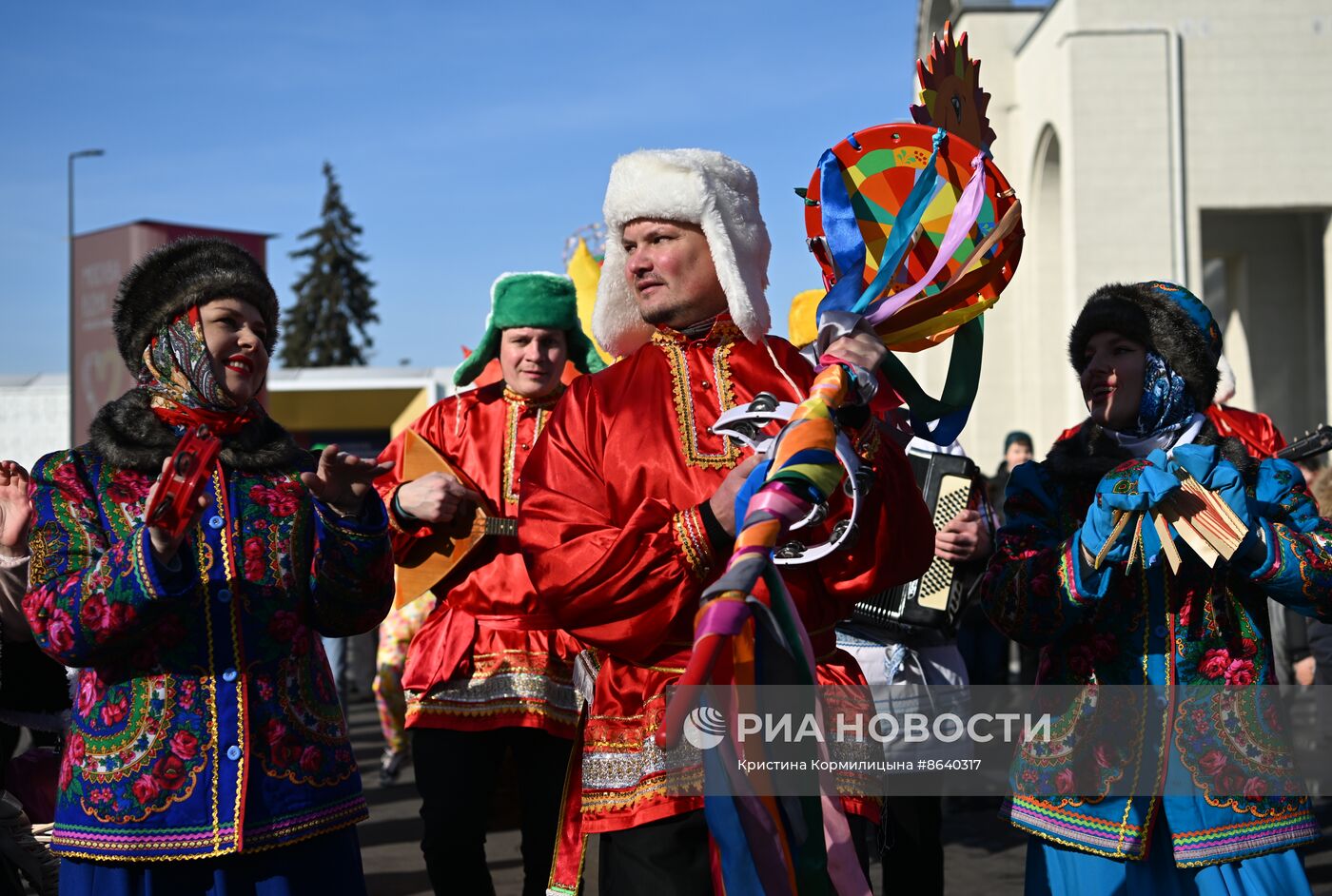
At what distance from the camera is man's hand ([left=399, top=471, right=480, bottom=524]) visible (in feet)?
15.1

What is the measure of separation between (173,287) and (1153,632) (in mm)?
2444

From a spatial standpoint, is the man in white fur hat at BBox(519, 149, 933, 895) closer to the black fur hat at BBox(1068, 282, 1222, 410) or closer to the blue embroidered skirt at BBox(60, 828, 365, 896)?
the blue embroidered skirt at BBox(60, 828, 365, 896)

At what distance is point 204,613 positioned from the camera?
321cm

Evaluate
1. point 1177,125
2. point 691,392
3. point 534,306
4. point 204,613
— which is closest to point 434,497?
point 534,306

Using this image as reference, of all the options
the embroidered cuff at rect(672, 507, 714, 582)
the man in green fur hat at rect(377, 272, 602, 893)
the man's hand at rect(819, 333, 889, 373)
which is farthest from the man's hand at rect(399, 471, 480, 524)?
the man's hand at rect(819, 333, 889, 373)

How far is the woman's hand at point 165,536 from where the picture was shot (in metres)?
3.02

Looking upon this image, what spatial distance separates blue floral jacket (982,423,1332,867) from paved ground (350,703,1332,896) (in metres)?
2.30

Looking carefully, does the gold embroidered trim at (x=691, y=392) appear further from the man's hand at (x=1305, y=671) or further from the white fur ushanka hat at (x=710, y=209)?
the man's hand at (x=1305, y=671)

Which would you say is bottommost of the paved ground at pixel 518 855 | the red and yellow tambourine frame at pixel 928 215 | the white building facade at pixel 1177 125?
the paved ground at pixel 518 855

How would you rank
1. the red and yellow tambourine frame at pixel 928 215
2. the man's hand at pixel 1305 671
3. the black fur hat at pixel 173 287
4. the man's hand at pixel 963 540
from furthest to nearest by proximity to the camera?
the man's hand at pixel 1305 671 < the man's hand at pixel 963 540 < the black fur hat at pixel 173 287 < the red and yellow tambourine frame at pixel 928 215

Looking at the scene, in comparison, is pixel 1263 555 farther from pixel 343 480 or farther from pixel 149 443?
pixel 149 443

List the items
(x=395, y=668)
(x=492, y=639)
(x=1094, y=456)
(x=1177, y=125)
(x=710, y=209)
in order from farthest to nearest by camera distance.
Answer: (x=1177, y=125), (x=395, y=668), (x=492, y=639), (x=1094, y=456), (x=710, y=209)

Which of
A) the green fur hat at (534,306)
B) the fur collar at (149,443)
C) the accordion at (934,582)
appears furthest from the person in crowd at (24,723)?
the accordion at (934,582)

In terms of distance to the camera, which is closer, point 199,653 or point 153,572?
point 153,572
